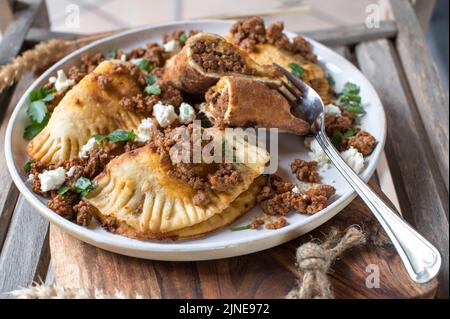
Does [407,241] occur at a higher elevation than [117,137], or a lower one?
lower

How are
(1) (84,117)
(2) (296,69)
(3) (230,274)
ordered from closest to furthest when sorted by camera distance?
(3) (230,274), (1) (84,117), (2) (296,69)

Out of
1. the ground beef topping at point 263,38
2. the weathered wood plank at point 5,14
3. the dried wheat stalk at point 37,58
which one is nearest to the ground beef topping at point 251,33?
the ground beef topping at point 263,38

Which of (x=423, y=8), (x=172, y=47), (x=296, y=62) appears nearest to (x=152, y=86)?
(x=172, y=47)

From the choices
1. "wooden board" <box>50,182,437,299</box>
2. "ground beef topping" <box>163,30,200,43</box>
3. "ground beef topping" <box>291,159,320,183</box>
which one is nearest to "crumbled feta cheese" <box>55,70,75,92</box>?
"ground beef topping" <box>163,30,200,43</box>

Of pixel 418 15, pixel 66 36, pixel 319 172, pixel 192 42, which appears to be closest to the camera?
pixel 319 172

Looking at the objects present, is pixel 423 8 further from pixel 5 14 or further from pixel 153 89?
pixel 5 14

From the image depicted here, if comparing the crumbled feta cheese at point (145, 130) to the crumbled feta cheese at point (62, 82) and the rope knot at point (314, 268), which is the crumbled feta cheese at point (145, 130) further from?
the rope knot at point (314, 268)

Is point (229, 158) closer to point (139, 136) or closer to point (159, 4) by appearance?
point (139, 136)

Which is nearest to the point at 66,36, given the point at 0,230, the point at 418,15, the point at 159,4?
the point at 0,230
